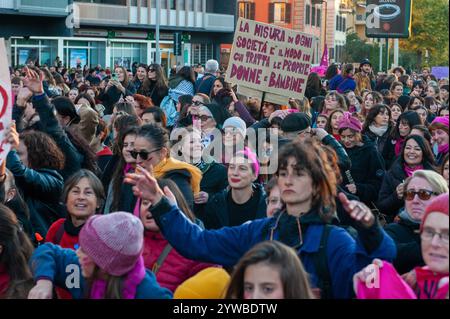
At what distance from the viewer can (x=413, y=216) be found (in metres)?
5.62

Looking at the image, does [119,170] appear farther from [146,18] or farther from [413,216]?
[146,18]

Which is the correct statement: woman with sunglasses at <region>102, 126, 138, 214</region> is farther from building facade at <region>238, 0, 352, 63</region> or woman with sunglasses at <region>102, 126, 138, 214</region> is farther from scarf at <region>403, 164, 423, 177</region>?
building facade at <region>238, 0, 352, 63</region>

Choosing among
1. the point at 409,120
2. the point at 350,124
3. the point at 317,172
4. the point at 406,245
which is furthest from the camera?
the point at 409,120

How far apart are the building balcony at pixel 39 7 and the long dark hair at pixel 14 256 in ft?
104

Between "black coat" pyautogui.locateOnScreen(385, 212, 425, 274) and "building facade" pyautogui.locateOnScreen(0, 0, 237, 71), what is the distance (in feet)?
96.8

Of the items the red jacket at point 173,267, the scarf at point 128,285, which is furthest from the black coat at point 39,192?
the scarf at point 128,285

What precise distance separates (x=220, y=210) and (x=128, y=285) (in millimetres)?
2312

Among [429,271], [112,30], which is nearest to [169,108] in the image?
[429,271]

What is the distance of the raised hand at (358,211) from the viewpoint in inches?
154

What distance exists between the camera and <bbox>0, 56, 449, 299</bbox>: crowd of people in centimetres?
402

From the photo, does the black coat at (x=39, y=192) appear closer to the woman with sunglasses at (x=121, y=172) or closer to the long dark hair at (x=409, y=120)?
the woman with sunglasses at (x=121, y=172)
